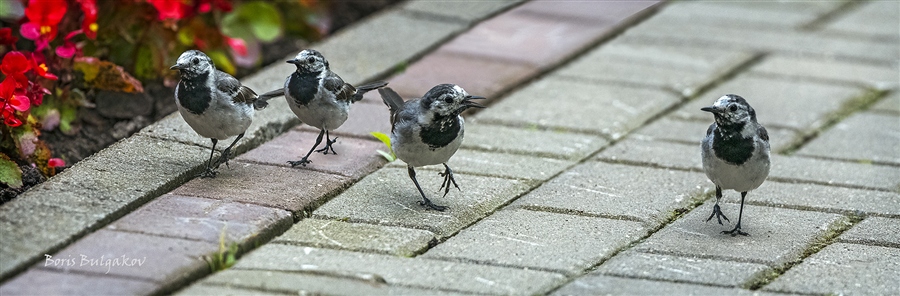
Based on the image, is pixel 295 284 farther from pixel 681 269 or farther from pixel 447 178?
pixel 681 269

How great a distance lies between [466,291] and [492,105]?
2285mm

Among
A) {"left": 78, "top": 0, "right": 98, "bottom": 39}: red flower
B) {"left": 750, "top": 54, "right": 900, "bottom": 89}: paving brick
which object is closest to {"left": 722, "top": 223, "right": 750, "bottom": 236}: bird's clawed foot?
{"left": 750, "top": 54, "right": 900, "bottom": 89}: paving brick

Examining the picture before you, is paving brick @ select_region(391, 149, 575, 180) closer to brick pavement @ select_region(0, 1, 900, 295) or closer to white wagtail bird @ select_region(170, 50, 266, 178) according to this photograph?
brick pavement @ select_region(0, 1, 900, 295)

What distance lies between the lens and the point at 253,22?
20.0 feet

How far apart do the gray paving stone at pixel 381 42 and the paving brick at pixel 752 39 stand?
1.27 metres

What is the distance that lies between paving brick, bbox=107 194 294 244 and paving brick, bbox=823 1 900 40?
466 cm

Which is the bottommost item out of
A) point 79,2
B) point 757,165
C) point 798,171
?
point 798,171

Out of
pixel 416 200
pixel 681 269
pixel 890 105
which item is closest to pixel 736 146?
pixel 681 269

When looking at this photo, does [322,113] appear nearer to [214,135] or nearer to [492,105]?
[214,135]

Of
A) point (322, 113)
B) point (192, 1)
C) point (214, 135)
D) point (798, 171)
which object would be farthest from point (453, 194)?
point (192, 1)

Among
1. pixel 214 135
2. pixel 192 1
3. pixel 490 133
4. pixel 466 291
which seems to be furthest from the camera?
pixel 192 1

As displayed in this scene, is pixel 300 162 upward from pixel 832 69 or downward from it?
upward

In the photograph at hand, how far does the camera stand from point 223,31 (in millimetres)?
6035

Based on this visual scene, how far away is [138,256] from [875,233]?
269 cm
